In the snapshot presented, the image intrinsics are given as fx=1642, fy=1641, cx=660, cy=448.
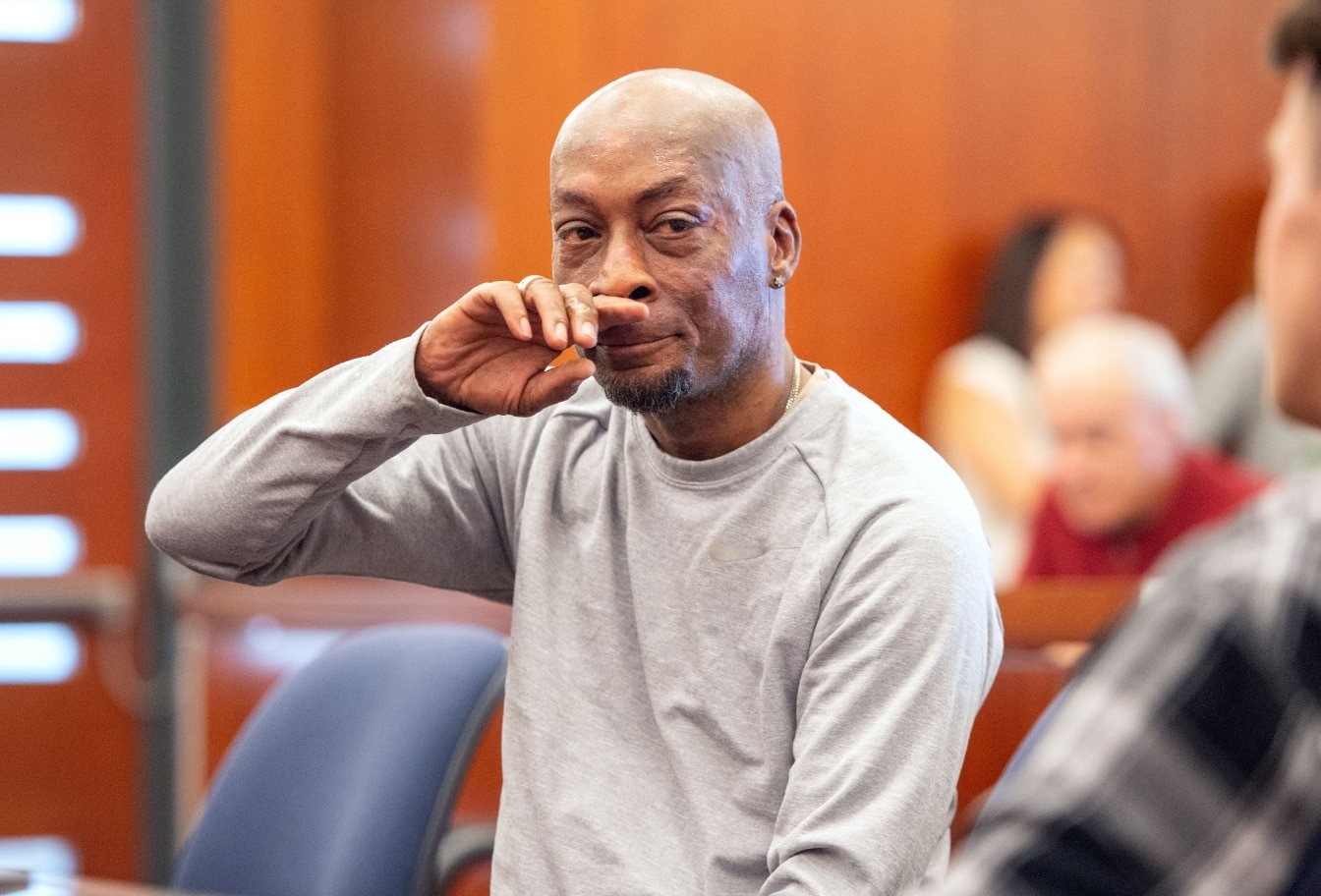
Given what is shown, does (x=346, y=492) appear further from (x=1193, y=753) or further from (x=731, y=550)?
(x=1193, y=753)

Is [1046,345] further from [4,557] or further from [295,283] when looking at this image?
[4,557]

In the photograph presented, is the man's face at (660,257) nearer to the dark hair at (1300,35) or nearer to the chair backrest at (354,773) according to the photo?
the chair backrest at (354,773)

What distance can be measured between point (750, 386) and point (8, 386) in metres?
3.09

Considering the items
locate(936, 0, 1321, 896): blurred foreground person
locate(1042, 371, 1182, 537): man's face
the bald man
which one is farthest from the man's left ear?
locate(1042, 371, 1182, 537): man's face

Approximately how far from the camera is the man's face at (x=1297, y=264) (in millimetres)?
734

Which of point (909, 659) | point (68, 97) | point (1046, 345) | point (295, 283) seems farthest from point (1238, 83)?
point (909, 659)

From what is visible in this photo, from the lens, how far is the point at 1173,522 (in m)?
3.30

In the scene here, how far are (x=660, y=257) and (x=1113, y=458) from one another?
1.91 metres

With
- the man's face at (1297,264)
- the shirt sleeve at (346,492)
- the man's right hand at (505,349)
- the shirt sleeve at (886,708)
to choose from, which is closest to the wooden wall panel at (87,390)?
the shirt sleeve at (346,492)

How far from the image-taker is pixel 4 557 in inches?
165

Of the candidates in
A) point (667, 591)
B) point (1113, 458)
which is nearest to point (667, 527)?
point (667, 591)

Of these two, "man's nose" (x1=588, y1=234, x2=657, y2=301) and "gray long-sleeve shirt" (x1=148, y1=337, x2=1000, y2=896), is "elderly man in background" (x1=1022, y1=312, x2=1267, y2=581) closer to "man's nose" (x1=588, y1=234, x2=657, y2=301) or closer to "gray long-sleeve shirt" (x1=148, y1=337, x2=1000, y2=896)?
"gray long-sleeve shirt" (x1=148, y1=337, x2=1000, y2=896)

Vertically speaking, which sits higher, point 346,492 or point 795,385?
point 795,385

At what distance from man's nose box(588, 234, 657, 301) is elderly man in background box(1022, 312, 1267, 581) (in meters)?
1.92
